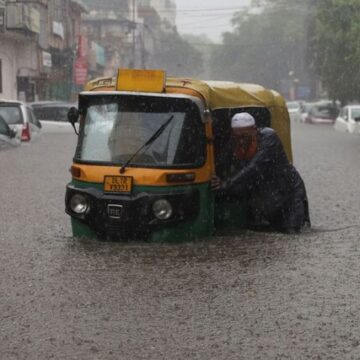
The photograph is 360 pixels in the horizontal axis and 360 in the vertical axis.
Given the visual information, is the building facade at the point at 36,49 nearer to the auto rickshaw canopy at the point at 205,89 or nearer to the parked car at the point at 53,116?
the parked car at the point at 53,116

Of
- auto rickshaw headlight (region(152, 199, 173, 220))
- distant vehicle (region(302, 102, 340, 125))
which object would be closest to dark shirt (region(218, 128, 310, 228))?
auto rickshaw headlight (region(152, 199, 173, 220))

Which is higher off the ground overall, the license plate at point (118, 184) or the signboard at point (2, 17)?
the signboard at point (2, 17)

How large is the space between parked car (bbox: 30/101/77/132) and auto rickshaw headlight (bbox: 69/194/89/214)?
22.7 metres

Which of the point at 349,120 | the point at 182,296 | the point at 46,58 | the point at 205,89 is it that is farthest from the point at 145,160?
the point at 46,58

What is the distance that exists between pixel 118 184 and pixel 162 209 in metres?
0.47

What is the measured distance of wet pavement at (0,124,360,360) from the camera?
529 cm

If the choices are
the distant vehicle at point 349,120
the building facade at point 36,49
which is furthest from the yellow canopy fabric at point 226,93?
the building facade at point 36,49

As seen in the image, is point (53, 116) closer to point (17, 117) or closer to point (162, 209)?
point (17, 117)

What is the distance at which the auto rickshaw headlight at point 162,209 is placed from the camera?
26.4ft

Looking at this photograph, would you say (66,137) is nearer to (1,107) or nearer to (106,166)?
(1,107)

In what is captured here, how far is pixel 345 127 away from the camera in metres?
38.3

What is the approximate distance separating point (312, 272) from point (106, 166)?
7.35ft

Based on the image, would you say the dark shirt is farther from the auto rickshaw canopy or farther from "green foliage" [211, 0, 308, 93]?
"green foliage" [211, 0, 308, 93]

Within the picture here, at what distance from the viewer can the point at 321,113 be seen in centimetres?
5278
